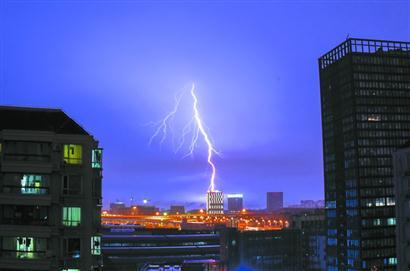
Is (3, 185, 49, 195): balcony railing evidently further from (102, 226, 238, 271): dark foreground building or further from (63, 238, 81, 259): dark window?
(102, 226, 238, 271): dark foreground building

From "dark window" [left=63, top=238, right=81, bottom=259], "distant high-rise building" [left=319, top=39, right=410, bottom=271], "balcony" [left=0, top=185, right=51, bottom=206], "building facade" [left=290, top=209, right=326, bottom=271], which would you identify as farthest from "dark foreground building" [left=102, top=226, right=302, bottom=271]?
"balcony" [left=0, top=185, right=51, bottom=206]

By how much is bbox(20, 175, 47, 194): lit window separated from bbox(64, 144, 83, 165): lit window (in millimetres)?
1944

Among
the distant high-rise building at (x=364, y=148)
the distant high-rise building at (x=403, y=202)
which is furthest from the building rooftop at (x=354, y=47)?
the distant high-rise building at (x=403, y=202)

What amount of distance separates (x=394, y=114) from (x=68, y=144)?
144 m

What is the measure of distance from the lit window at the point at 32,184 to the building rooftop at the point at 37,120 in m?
3.11

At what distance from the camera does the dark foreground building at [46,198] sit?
102 feet

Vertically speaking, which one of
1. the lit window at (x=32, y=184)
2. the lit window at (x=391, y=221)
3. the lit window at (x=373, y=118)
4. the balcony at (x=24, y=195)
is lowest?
the lit window at (x=391, y=221)

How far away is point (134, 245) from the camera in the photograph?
154875 mm

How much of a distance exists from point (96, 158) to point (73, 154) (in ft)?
9.60

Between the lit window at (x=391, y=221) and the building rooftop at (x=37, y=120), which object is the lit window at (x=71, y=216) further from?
the lit window at (x=391, y=221)

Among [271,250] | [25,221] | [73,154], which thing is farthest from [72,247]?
[271,250]

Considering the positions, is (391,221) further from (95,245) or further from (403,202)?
(95,245)

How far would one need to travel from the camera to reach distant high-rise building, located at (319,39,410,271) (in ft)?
509

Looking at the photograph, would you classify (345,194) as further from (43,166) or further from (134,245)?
(43,166)
